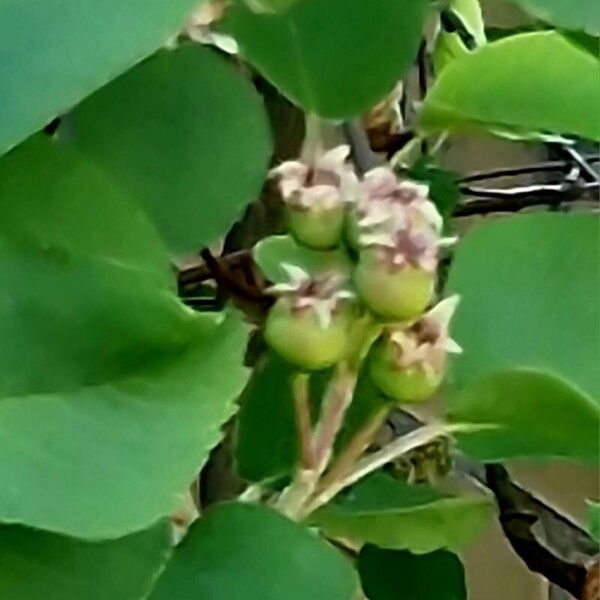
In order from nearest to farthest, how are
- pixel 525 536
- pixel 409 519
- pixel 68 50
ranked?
1. pixel 68 50
2. pixel 409 519
3. pixel 525 536

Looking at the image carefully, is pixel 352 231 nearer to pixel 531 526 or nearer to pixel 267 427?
pixel 267 427

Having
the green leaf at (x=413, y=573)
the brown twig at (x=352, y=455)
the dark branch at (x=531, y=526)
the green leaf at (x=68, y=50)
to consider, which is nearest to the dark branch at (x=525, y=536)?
the dark branch at (x=531, y=526)

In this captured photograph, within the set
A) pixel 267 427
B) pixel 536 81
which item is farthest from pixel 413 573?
pixel 536 81

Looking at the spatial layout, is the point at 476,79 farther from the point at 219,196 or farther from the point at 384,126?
the point at 384,126

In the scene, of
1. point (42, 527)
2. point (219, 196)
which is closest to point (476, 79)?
point (219, 196)

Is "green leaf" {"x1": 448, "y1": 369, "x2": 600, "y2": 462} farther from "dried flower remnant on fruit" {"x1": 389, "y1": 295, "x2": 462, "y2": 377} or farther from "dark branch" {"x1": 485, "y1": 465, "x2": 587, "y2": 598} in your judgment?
"dark branch" {"x1": 485, "y1": 465, "x2": 587, "y2": 598}

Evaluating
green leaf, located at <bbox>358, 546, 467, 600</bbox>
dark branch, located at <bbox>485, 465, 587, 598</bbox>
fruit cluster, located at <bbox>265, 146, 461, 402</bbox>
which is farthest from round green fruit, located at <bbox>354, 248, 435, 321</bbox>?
dark branch, located at <bbox>485, 465, 587, 598</bbox>
